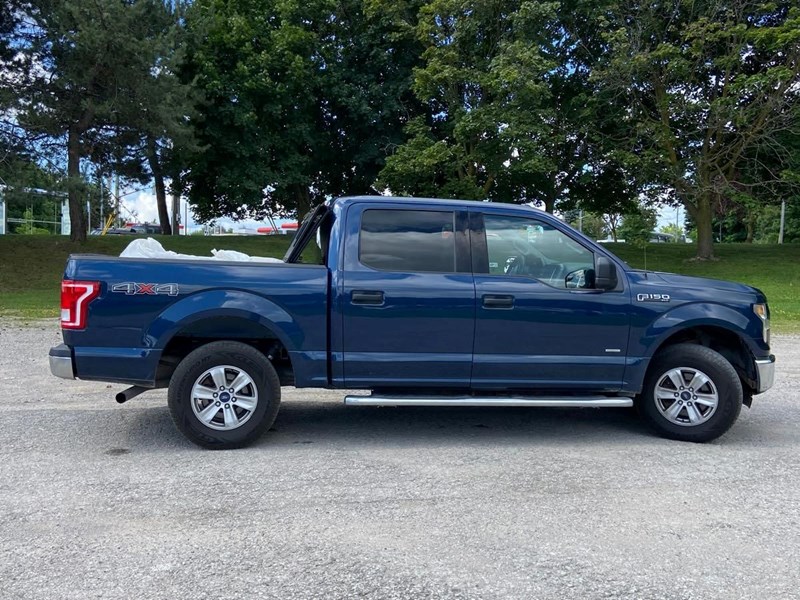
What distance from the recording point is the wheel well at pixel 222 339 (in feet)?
17.0

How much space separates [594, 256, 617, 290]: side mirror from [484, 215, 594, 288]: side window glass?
0.09m

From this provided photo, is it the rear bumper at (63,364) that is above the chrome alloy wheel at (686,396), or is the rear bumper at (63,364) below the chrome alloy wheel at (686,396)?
above

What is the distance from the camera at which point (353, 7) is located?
2811 centimetres

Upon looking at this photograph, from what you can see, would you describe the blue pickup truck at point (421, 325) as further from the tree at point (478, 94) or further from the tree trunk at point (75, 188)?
the tree at point (478, 94)

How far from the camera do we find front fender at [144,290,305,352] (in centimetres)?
501

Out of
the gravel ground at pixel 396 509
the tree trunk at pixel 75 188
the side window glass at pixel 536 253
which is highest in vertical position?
the tree trunk at pixel 75 188

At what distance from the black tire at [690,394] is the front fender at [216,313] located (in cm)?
305

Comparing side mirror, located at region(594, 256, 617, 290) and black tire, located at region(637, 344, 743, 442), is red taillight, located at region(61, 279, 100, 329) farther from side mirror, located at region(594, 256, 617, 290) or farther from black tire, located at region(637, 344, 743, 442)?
black tire, located at region(637, 344, 743, 442)

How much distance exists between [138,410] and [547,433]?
3.89m

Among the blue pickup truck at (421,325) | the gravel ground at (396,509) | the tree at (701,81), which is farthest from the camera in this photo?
the tree at (701,81)

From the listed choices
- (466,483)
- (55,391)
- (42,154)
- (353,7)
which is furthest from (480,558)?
(353,7)

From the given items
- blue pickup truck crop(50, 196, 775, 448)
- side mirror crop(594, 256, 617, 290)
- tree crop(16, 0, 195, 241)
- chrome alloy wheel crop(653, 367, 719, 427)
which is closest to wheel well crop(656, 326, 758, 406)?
blue pickup truck crop(50, 196, 775, 448)

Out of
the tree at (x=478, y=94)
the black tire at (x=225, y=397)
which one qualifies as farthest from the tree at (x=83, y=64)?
the black tire at (x=225, y=397)

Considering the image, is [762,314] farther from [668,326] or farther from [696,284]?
[668,326]
